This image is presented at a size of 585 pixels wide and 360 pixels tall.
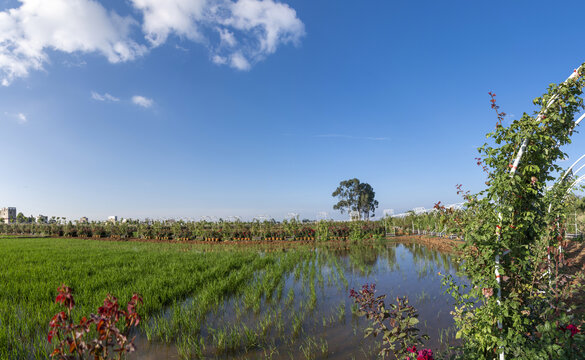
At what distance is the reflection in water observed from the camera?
4125 mm

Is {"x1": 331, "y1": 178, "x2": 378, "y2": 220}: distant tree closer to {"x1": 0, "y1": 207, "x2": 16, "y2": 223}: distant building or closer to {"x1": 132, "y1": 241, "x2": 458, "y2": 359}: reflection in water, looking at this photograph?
{"x1": 132, "y1": 241, "x2": 458, "y2": 359}: reflection in water

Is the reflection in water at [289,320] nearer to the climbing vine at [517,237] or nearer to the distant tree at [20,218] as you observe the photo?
the climbing vine at [517,237]

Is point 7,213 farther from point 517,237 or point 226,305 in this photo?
point 517,237

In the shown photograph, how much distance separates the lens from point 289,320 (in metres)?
5.31

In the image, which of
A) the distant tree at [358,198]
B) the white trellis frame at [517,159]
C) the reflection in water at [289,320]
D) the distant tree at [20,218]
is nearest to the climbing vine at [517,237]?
the white trellis frame at [517,159]

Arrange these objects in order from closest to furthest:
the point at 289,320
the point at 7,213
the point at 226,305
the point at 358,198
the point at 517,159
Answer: the point at 517,159
the point at 289,320
the point at 226,305
the point at 358,198
the point at 7,213

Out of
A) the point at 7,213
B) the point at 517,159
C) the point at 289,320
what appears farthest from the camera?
the point at 7,213

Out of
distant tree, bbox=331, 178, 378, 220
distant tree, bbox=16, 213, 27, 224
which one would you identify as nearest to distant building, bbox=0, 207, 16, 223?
distant tree, bbox=16, 213, 27, 224

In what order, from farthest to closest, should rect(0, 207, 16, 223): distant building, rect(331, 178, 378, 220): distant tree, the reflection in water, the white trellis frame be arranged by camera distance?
rect(0, 207, 16, 223): distant building
rect(331, 178, 378, 220): distant tree
the reflection in water
the white trellis frame

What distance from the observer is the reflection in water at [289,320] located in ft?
13.5

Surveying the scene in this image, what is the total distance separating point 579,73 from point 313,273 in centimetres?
830

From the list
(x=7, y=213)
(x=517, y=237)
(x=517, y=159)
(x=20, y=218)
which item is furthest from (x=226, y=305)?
(x=7, y=213)

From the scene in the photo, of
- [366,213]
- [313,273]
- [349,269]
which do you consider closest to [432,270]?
Result: [349,269]

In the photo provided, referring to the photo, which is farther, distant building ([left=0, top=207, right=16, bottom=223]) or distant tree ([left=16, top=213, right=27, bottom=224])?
distant building ([left=0, top=207, right=16, bottom=223])
